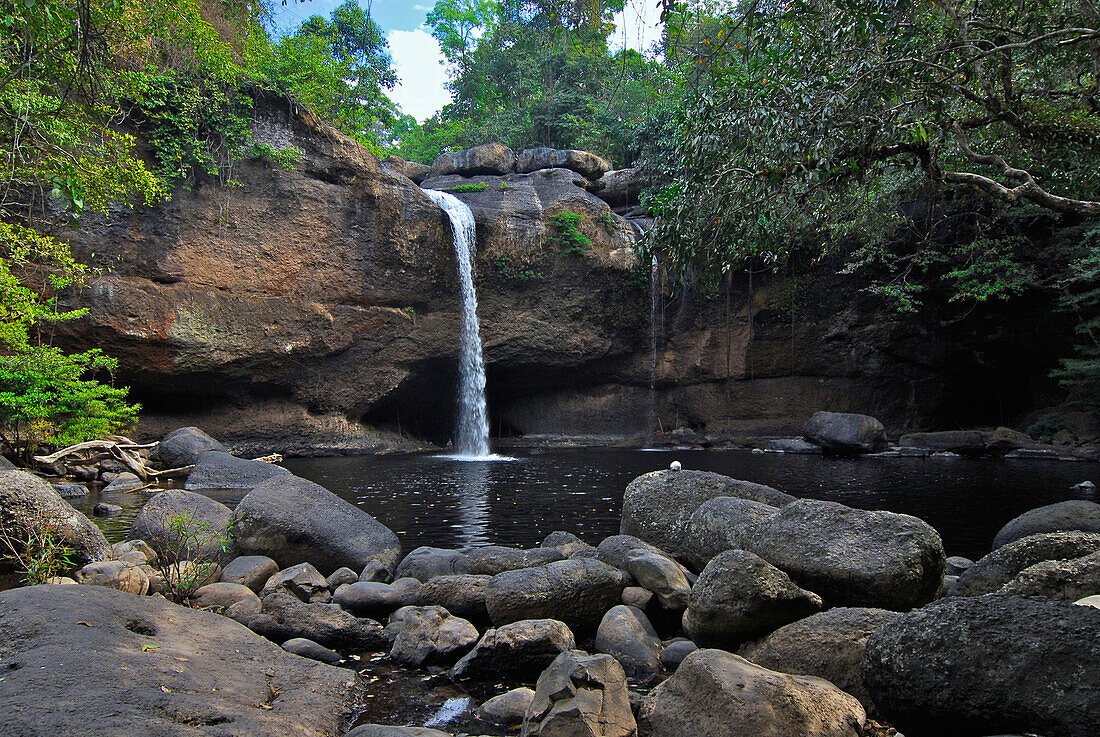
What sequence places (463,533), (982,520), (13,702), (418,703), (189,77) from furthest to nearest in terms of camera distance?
(189,77)
(982,520)
(463,533)
(418,703)
(13,702)

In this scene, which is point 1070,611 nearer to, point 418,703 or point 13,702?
point 418,703

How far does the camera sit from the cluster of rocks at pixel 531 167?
84.9 ft

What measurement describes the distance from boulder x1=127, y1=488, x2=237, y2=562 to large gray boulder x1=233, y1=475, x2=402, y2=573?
229 millimetres

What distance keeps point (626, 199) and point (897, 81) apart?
2302 cm

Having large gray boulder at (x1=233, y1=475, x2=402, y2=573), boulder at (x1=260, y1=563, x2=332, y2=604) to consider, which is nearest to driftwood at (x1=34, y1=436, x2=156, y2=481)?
large gray boulder at (x1=233, y1=475, x2=402, y2=573)

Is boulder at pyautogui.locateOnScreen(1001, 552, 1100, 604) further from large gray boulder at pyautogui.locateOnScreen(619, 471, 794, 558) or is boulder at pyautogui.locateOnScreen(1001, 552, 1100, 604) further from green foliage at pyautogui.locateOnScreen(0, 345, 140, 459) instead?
green foliage at pyautogui.locateOnScreen(0, 345, 140, 459)

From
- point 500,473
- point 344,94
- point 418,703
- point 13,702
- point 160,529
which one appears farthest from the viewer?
point 344,94

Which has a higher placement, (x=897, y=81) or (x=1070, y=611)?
(x=897, y=81)

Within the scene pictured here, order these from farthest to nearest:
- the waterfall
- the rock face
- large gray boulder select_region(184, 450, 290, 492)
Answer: the waterfall → large gray boulder select_region(184, 450, 290, 492) → the rock face

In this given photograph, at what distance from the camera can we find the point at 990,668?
285 cm

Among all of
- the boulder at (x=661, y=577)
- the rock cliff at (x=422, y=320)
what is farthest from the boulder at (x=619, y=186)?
the boulder at (x=661, y=577)

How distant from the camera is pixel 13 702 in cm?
262

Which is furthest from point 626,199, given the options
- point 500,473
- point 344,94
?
point 500,473

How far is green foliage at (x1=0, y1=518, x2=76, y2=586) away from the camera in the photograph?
469 centimetres
